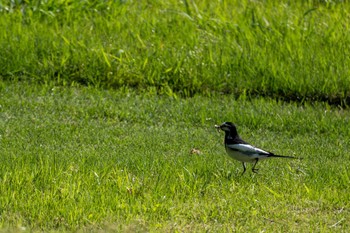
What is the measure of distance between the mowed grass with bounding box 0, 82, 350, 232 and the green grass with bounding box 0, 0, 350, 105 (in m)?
0.27

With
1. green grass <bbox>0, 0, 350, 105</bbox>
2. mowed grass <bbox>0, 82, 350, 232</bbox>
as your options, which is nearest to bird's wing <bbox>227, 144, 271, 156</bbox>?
mowed grass <bbox>0, 82, 350, 232</bbox>

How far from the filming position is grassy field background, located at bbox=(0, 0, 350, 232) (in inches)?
249

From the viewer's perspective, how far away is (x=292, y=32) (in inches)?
411

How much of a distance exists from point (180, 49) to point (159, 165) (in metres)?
3.11

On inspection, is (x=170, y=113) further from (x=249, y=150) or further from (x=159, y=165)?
(x=249, y=150)

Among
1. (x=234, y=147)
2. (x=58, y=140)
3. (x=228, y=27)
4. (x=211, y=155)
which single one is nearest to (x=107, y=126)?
(x=58, y=140)

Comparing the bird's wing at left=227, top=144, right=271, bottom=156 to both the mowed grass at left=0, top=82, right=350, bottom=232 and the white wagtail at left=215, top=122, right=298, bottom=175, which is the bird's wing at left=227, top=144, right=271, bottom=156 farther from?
the mowed grass at left=0, top=82, right=350, bottom=232

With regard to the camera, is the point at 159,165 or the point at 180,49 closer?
the point at 159,165

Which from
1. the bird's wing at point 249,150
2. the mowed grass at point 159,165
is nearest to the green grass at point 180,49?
the mowed grass at point 159,165

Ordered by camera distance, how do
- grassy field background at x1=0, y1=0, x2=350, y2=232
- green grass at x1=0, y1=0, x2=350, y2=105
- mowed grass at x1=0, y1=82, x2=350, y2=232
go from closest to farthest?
A: mowed grass at x1=0, y1=82, x2=350, y2=232
grassy field background at x1=0, y1=0, x2=350, y2=232
green grass at x1=0, y1=0, x2=350, y2=105

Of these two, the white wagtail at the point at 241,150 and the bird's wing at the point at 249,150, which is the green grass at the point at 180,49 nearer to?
the white wagtail at the point at 241,150

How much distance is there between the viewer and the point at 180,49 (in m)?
10.1

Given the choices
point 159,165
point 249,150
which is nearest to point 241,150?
point 249,150

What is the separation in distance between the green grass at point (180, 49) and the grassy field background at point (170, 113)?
0.02 meters
